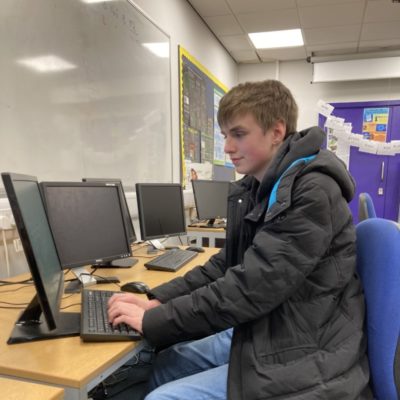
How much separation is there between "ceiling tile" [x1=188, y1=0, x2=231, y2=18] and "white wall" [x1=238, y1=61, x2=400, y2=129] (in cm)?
149

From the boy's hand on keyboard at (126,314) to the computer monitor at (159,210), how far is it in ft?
3.53

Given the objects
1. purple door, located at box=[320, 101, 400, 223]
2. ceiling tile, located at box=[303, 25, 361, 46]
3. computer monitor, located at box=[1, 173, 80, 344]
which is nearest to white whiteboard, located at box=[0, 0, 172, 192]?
computer monitor, located at box=[1, 173, 80, 344]

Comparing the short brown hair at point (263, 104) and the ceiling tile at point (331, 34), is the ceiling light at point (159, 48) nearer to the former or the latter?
the ceiling tile at point (331, 34)

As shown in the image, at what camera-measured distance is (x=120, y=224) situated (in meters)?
1.60

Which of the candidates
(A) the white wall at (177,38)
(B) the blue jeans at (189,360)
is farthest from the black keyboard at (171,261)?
(A) the white wall at (177,38)

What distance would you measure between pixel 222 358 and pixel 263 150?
678mm

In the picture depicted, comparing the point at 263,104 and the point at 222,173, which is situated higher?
the point at 263,104

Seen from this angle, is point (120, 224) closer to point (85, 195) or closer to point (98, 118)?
point (85, 195)

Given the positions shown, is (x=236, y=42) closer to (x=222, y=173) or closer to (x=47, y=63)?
(x=222, y=173)

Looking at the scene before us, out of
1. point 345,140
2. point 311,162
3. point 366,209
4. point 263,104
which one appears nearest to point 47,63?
point 263,104

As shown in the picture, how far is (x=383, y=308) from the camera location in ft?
2.96

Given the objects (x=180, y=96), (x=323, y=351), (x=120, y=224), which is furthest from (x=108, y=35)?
(x=323, y=351)

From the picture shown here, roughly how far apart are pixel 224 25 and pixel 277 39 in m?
0.79

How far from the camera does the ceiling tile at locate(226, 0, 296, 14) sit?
3641mm
